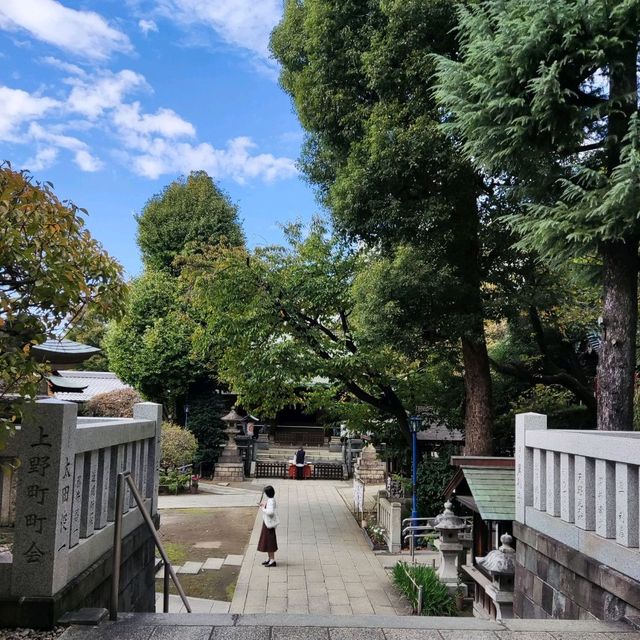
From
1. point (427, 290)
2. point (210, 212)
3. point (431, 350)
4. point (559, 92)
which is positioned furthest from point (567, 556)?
point (210, 212)

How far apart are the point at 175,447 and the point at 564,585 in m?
18.4

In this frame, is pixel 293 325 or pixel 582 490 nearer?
pixel 582 490

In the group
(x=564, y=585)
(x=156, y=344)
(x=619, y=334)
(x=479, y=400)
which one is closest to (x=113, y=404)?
(x=156, y=344)

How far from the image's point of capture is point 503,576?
6.19 metres

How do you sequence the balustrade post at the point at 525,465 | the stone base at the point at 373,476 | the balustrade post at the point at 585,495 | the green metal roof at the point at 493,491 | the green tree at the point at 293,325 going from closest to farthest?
the balustrade post at the point at 585,495, the balustrade post at the point at 525,465, the green metal roof at the point at 493,491, the green tree at the point at 293,325, the stone base at the point at 373,476

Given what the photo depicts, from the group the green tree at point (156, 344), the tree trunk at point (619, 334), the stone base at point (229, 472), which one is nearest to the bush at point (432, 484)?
the tree trunk at point (619, 334)

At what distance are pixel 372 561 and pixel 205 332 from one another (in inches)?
268

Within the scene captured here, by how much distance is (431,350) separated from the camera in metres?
12.2

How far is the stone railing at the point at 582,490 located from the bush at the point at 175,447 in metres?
17.4

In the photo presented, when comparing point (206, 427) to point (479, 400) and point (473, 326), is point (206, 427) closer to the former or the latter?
point (479, 400)

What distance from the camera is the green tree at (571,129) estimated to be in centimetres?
693

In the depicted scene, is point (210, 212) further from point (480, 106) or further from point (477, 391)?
point (480, 106)

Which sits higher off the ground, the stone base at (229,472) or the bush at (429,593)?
the bush at (429,593)

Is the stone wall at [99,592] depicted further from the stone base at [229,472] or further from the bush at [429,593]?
the stone base at [229,472]
